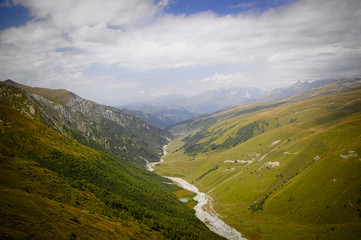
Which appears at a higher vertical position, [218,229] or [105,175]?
[105,175]

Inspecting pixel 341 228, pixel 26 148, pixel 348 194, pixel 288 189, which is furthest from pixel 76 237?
pixel 288 189

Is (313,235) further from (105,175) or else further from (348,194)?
(105,175)

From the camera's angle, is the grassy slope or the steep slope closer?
the steep slope

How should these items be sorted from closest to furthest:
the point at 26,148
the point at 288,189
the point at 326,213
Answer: the point at 326,213 < the point at 26,148 < the point at 288,189

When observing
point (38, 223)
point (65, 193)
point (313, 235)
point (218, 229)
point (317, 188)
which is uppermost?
point (38, 223)

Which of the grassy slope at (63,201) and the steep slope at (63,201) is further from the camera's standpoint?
the grassy slope at (63,201)

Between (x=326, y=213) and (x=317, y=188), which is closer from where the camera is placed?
(x=326, y=213)
